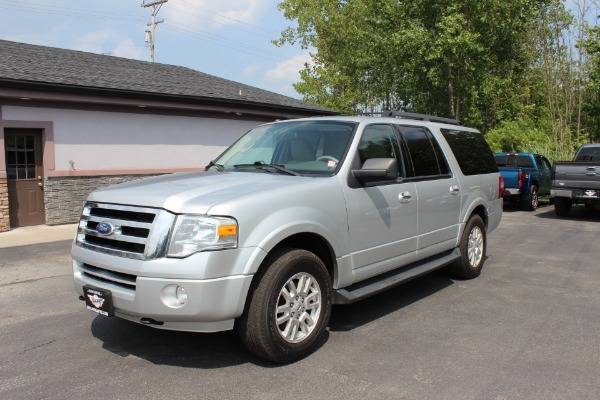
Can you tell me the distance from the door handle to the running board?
718mm

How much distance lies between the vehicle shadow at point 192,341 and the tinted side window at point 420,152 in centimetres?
143

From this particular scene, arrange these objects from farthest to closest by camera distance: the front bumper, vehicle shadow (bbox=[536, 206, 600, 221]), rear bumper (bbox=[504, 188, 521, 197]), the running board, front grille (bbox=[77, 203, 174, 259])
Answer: rear bumper (bbox=[504, 188, 521, 197])
vehicle shadow (bbox=[536, 206, 600, 221])
the running board
front grille (bbox=[77, 203, 174, 259])
the front bumper

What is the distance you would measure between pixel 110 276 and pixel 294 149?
2076mm

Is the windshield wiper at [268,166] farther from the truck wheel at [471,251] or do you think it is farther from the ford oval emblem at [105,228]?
the truck wheel at [471,251]

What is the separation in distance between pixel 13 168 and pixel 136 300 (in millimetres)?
9593

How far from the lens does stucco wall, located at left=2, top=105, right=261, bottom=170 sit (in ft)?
40.5

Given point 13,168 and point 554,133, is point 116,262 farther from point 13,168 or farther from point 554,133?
point 554,133

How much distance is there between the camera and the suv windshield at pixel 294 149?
4.87 m

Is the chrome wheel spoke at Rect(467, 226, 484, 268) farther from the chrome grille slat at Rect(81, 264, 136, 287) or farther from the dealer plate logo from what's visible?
the dealer plate logo

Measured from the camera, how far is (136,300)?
3.74 meters

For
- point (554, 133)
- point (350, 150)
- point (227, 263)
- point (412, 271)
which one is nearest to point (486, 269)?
point (412, 271)

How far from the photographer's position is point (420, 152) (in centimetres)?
586

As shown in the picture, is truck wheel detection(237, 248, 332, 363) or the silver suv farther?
truck wheel detection(237, 248, 332, 363)

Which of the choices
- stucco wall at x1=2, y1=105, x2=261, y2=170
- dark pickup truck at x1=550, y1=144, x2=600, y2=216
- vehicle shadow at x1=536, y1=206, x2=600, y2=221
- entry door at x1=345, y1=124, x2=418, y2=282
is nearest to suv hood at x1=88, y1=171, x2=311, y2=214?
entry door at x1=345, y1=124, x2=418, y2=282
